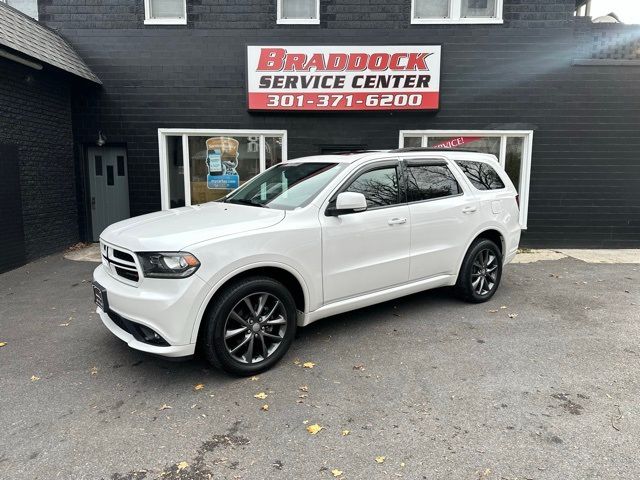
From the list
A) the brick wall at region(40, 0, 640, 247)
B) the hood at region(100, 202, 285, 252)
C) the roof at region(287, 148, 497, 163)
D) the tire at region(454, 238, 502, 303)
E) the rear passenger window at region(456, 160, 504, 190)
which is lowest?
the tire at region(454, 238, 502, 303)

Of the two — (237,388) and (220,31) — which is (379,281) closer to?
(237,388)

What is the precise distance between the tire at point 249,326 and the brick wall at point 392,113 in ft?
19.2

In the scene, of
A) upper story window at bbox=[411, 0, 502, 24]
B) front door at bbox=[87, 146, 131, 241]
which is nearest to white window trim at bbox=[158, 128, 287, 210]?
Answer: front door at bbox=[87, 146, 131, 241]

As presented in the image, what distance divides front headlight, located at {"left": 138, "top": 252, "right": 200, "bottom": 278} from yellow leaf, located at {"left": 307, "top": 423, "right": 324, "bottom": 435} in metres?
1.35

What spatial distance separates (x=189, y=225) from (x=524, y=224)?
25.3 feet

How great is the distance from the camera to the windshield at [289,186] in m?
4.23

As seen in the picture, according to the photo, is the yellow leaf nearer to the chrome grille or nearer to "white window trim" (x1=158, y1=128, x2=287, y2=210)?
the chrome grille

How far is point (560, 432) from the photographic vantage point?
2928mm

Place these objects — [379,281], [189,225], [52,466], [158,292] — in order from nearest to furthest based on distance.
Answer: [52,466], [158,292], [189,225], [379,281]

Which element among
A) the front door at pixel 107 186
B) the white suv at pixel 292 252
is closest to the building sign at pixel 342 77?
the front door at pixel 107 186

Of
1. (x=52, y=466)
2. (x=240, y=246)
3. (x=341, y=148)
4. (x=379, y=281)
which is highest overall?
(x=341, y=148)

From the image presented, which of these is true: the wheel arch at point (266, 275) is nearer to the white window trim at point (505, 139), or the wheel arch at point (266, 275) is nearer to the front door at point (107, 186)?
the white window trim at point (505, 139)

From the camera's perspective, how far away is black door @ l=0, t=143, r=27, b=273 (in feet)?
23.8

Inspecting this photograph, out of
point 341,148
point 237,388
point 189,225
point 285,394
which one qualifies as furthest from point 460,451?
point 341,148
